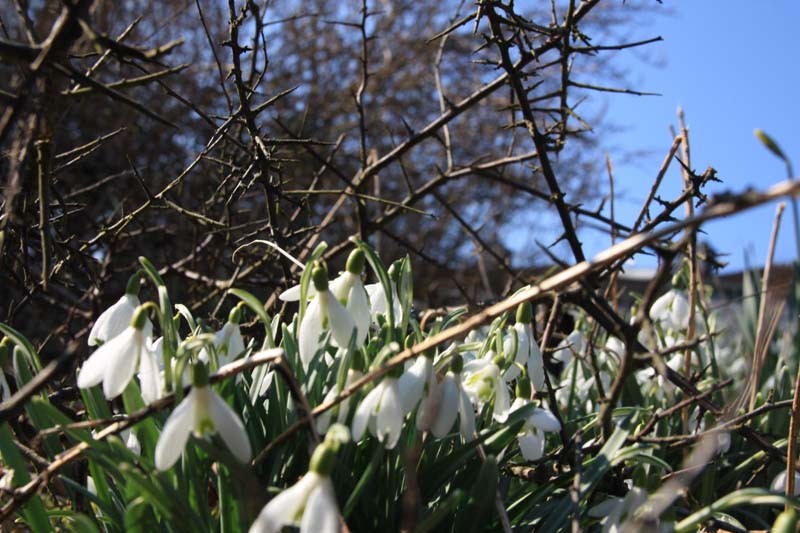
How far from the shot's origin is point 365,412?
3.37ft

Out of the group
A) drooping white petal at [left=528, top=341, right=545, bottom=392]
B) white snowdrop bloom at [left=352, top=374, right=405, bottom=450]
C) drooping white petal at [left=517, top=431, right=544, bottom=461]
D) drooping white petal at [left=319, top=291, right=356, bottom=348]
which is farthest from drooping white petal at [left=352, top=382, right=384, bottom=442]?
drooping white petal at [left=528, top=341, right=545, bottom=392]

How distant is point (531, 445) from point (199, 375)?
56 centimetres

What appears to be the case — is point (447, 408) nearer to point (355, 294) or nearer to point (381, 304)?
point (355, 294)

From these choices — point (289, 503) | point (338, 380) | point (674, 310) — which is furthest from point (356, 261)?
point (674, 310)

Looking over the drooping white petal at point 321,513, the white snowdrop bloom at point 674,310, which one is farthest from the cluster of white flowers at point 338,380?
the white snowdrop bloom at point 674,310

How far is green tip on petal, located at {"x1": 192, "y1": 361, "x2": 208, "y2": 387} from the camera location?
0.92 meters

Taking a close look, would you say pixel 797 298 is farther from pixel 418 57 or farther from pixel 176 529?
pixel 418 57

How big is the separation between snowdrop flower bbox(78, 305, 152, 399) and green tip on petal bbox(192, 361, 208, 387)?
17 centimetres

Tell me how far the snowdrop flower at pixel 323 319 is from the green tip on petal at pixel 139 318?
227 millimetres

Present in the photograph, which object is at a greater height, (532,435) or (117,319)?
(117,319)

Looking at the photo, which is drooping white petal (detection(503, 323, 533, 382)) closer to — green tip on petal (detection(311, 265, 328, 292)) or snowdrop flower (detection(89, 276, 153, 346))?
green tip on petal (detection(311, 265, 328, 292))

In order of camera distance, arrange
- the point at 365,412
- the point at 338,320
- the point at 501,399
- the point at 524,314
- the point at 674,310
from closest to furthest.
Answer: the point at 365,412 → the point at 338,320 → the point at 501,399 → the point at 524,314 → the point at 674,310

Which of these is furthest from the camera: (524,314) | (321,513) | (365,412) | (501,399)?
(524,314)

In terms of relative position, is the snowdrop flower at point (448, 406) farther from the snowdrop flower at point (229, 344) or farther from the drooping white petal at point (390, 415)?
the snowdrop flower at point (229, 344)
